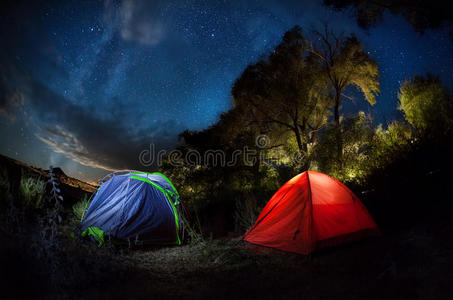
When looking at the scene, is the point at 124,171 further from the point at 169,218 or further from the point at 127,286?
the point at 127,286

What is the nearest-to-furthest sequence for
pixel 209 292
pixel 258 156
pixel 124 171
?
1. pixel 209 292
2. pixel 124 171
3. pixel 258 156

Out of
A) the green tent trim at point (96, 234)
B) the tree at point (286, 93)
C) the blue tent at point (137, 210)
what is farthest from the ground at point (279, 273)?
the tree at point (286, 93)

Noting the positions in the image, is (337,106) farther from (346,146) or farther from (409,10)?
(409,10)

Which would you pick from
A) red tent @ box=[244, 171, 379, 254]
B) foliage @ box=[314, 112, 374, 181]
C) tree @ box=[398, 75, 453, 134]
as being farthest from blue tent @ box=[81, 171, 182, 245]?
tree @ box=[398, 75, 453, 134]

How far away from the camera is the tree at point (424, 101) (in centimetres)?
1012

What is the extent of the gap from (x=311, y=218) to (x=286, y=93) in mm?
9933

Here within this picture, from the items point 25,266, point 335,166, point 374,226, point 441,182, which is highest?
point 335,166

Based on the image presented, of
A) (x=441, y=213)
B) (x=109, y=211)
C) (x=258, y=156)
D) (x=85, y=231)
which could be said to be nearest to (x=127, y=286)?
(x=85, y=231)

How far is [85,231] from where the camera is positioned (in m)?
5.96

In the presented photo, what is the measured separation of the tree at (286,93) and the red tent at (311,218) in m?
7.77

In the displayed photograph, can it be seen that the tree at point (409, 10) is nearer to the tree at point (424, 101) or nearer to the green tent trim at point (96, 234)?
the tree at point (424, 101)

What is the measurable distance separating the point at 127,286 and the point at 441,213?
5.85 metres

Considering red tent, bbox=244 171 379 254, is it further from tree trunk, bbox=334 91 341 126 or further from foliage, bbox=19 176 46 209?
tree trunk, bbox=334 91 341 126

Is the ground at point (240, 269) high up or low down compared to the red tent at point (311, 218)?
down
